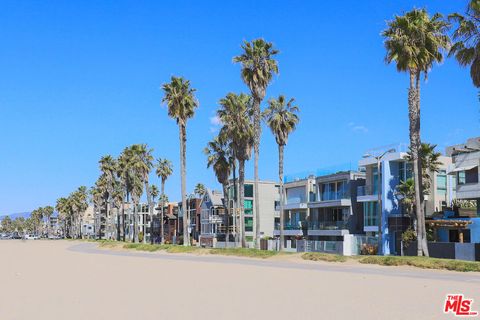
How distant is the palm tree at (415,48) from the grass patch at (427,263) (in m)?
4.95

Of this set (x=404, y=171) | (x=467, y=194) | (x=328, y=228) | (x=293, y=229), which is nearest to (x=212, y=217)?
(x=293, y=229)

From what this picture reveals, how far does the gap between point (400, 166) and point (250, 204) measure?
37.8 m

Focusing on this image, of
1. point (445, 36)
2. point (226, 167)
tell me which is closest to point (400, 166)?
point (445, 36)

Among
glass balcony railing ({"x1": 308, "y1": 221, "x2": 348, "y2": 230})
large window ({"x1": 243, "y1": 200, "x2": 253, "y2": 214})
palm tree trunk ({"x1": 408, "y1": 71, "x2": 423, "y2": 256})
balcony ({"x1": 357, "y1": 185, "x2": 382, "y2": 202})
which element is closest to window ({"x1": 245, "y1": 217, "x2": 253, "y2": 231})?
large window ({"x1": 243, "y1": 200, "x2": 253, "y2": 214})

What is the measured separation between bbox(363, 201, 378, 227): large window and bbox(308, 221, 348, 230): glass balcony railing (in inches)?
155

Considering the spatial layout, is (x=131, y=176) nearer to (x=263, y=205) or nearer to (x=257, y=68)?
(x=263, y=205)

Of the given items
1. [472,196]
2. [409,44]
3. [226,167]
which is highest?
[409,44]

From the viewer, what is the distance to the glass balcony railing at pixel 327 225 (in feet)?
199

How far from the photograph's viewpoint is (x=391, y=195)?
178ft

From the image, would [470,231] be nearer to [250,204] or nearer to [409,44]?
[409,44]

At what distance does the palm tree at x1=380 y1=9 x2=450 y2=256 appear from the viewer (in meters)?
41.0

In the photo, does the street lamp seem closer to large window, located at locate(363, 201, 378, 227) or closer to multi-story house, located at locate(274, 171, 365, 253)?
large window, located at locate(363, 201, 378, 227)

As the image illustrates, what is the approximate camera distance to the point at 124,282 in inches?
1012

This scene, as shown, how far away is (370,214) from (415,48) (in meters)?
20.2
